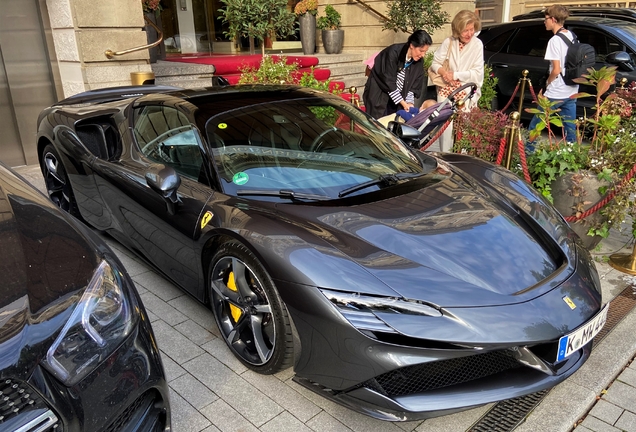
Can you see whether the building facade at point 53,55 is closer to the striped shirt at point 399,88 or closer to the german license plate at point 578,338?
the striped shirt at point 399,88

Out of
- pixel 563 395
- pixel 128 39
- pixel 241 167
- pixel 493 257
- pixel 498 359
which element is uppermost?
pixel 128 39

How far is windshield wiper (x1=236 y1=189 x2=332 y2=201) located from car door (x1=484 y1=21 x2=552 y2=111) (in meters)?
6.48

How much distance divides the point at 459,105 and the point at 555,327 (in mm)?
3376

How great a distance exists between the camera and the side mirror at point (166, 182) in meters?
2.83

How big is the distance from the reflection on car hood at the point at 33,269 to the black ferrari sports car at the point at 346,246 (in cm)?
75

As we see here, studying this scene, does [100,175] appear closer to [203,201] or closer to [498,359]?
[203,201]

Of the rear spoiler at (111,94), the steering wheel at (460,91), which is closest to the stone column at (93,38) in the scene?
the rear spoiler at (111,94)

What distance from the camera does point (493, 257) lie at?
2443 mm

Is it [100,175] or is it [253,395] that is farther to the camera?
[100,175]

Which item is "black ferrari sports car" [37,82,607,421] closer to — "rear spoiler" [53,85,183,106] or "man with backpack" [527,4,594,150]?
"rear spoiler" [53,85,183,106]

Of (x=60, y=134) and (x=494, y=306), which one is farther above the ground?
(x=60, y=134)

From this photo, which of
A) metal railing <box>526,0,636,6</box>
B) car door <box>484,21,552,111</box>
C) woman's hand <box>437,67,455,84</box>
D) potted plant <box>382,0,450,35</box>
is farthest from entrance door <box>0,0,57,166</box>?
metal railing <box>526,0,636,6</box>

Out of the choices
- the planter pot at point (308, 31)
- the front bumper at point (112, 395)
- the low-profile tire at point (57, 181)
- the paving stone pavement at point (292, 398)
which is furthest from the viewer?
the planter pot at point (308, 31)

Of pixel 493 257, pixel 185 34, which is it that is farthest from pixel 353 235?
pixel 185 34
